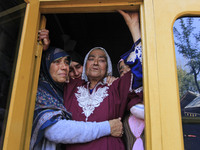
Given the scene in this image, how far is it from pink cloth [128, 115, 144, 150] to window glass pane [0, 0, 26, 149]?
105cm

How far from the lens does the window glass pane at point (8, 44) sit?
96 cm

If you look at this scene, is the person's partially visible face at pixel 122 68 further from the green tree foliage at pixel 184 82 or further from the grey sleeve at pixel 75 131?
the green tree foliage at pixel 184 82

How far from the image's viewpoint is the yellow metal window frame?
965mm

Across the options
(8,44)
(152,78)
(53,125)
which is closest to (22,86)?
(8,44)

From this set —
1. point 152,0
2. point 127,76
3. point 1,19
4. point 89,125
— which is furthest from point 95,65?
point 1,19

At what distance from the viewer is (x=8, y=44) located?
104 cm

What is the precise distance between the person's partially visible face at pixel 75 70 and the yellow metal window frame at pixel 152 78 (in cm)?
99

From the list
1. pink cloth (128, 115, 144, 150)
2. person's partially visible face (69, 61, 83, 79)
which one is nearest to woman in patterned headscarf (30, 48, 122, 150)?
pink cloth (128, 115, 144, 150)

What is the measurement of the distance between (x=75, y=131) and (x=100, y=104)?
0.38m

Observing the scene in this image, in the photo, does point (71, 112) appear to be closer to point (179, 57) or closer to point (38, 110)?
point (38, 110)

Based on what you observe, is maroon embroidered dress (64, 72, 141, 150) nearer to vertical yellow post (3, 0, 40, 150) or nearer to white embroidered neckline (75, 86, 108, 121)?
white embroidered neckline (75, 86, 108, 121)

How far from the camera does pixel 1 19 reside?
1.01 m

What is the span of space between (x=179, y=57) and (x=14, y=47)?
984 millimetres

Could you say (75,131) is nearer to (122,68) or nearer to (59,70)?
(59,70)
